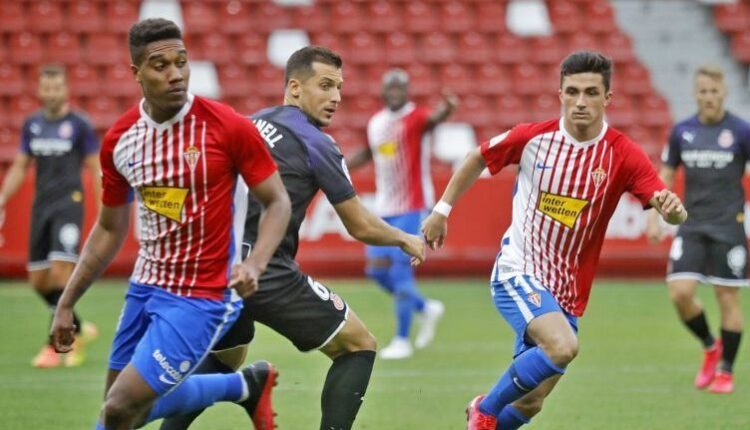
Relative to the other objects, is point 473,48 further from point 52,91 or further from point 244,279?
point 244,279

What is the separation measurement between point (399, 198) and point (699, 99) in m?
3.15

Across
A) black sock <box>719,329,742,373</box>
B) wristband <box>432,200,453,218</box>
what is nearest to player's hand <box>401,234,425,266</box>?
wristband <box>432,200,453,218</box>

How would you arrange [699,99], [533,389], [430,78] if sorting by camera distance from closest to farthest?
1. [533,389]
2. [699,99]
3. [430,78]

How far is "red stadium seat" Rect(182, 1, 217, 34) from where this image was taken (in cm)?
1991

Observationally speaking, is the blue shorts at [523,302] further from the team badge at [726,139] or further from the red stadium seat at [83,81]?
the red stadium seat at [83,81]

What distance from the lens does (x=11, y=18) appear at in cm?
1953

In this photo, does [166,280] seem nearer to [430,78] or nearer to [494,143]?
[494,143]

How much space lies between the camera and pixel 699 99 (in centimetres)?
970

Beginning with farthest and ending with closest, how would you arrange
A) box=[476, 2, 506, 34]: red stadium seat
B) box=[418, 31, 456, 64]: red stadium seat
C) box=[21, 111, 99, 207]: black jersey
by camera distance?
1. box=[476, 2, 506, 34]: red stadium seat
2. box=[418, 31, 456, 64]: red stadium seat
3. box=[21, 111, 99, 207]: black jersey

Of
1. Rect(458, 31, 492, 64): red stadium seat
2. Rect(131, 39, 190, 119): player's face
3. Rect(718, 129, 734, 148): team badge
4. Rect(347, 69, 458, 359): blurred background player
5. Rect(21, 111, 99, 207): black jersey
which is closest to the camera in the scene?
Rect(131, 39, 190, 119): player's face

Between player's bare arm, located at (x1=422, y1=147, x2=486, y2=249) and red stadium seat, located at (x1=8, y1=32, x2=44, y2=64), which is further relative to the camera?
red stadium seat, located at (x1=8, y1=32, x2=44, y2=64)

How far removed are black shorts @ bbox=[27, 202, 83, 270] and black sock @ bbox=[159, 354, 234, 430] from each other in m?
4.26

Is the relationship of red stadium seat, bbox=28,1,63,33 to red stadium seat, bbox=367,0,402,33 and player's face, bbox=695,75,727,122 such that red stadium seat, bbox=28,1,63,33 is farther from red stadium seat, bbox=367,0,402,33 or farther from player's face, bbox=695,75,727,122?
player's face, bbox=695,75,727,122

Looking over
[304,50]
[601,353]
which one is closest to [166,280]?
[304,50]
